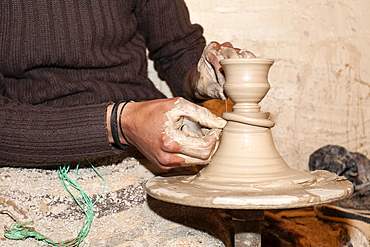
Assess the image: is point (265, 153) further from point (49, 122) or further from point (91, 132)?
point (49, 122)

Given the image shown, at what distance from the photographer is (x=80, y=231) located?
1.21 meters

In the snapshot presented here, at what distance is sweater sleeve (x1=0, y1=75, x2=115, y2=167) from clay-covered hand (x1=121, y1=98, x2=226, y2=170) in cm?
10

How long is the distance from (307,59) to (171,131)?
126cm

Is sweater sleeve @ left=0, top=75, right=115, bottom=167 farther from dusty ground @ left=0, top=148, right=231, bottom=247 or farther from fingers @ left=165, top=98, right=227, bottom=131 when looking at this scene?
fingers @ left=165, top=98, right=227, bottom=131

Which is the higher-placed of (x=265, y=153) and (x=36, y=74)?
(x=36, y=74)

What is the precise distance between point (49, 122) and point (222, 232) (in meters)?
0.62

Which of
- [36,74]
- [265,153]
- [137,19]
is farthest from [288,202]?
[137,19]

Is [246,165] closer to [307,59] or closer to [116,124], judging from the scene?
[116,124]

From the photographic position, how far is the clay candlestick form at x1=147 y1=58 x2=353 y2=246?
3.41ft

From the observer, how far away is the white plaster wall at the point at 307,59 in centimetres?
207

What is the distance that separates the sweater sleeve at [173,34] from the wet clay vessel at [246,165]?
2.10ft

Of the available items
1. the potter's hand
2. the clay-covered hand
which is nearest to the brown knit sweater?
the clay-covered hand

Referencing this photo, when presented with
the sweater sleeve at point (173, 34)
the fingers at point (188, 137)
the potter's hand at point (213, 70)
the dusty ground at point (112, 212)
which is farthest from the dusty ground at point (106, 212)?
the sweater sleeve at point (173, 34)

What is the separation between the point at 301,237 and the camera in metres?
1.78
